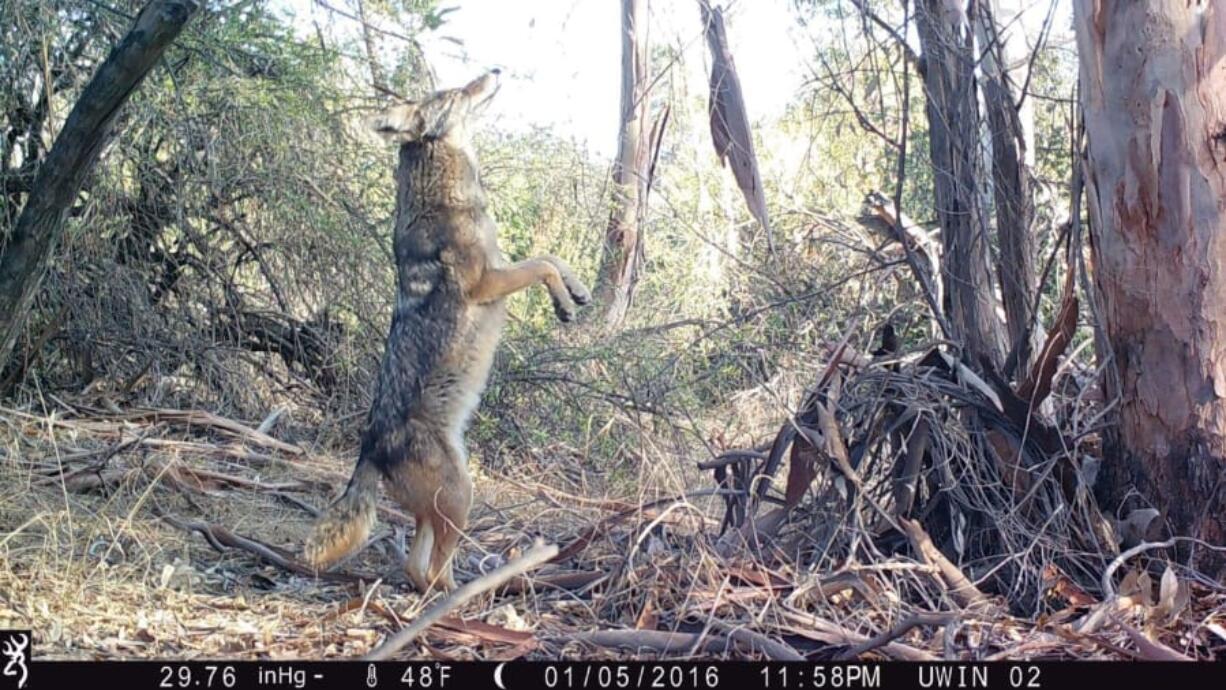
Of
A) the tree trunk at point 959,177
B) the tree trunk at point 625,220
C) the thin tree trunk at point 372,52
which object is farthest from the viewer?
the tree trunk at point 625,220

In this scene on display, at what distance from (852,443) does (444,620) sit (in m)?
2.18

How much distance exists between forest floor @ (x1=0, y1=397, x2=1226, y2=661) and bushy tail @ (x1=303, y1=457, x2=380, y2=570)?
156 millimetres

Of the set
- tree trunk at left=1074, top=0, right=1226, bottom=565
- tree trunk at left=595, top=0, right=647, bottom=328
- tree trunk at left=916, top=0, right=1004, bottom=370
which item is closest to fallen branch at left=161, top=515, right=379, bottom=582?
tree trunk at left=916, top=0, right=1004, bottom=370

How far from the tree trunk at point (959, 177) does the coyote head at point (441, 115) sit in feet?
8.83

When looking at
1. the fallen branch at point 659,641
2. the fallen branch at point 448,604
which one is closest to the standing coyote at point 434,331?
the fallen branch at point 448,604

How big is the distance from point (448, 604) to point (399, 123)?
358cm

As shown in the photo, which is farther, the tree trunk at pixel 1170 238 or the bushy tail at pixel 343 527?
the bushy tail at pixel 343 527

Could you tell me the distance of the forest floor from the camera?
485 cm

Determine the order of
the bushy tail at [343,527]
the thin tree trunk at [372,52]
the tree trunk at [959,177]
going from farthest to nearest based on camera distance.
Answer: the thin tree trunk at [372,52], the tree trunk at [959,177], the bushy tail at [343,527]

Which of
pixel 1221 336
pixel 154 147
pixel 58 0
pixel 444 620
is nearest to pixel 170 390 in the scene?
pixel 154 147

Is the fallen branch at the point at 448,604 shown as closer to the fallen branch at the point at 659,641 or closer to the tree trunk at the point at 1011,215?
the fallen branch at the point at 659,641

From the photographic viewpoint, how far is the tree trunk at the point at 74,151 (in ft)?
18.8

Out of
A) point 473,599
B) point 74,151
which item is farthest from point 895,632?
point 74,151
